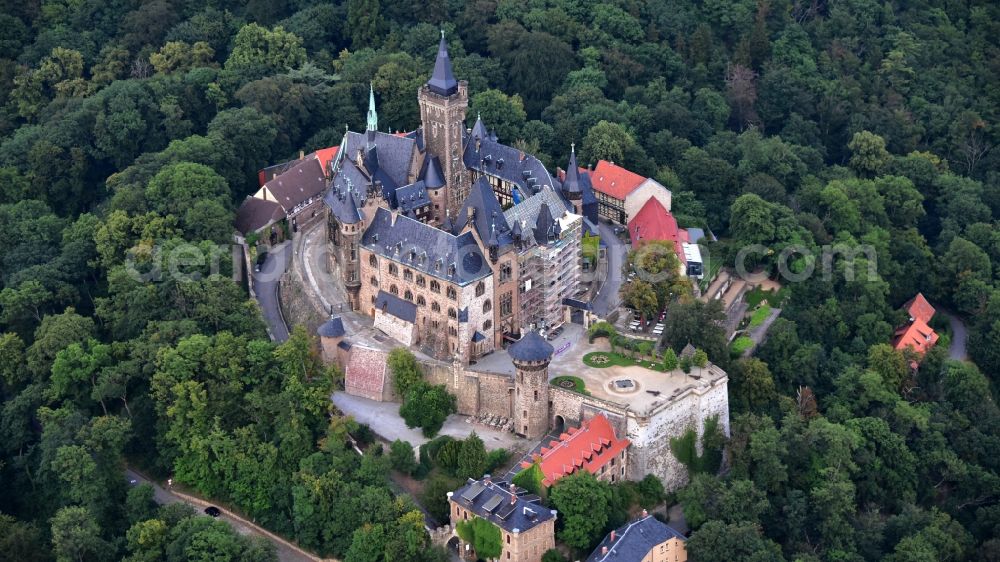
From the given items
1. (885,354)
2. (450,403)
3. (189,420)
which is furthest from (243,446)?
(885,354)

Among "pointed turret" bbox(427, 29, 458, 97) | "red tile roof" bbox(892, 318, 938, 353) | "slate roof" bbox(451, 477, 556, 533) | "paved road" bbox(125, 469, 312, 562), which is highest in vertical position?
"pointed turret" bbox(427, 29, 458, 97)

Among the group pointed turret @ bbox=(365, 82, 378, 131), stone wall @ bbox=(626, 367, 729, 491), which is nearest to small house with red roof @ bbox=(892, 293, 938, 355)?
stone wall @ bbox=(626, 367, 729, 491)

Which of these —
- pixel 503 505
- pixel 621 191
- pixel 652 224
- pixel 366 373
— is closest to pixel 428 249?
pixel 366 373

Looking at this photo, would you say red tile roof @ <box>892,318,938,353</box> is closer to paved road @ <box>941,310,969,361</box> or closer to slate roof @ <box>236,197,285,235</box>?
paved road @ <box>941,310,969,361</box>

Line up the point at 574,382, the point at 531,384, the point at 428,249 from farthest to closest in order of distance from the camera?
the point at 428,249, the point at 574,382, the point at 531,384

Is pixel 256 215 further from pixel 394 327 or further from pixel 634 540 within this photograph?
pixel 634 540
